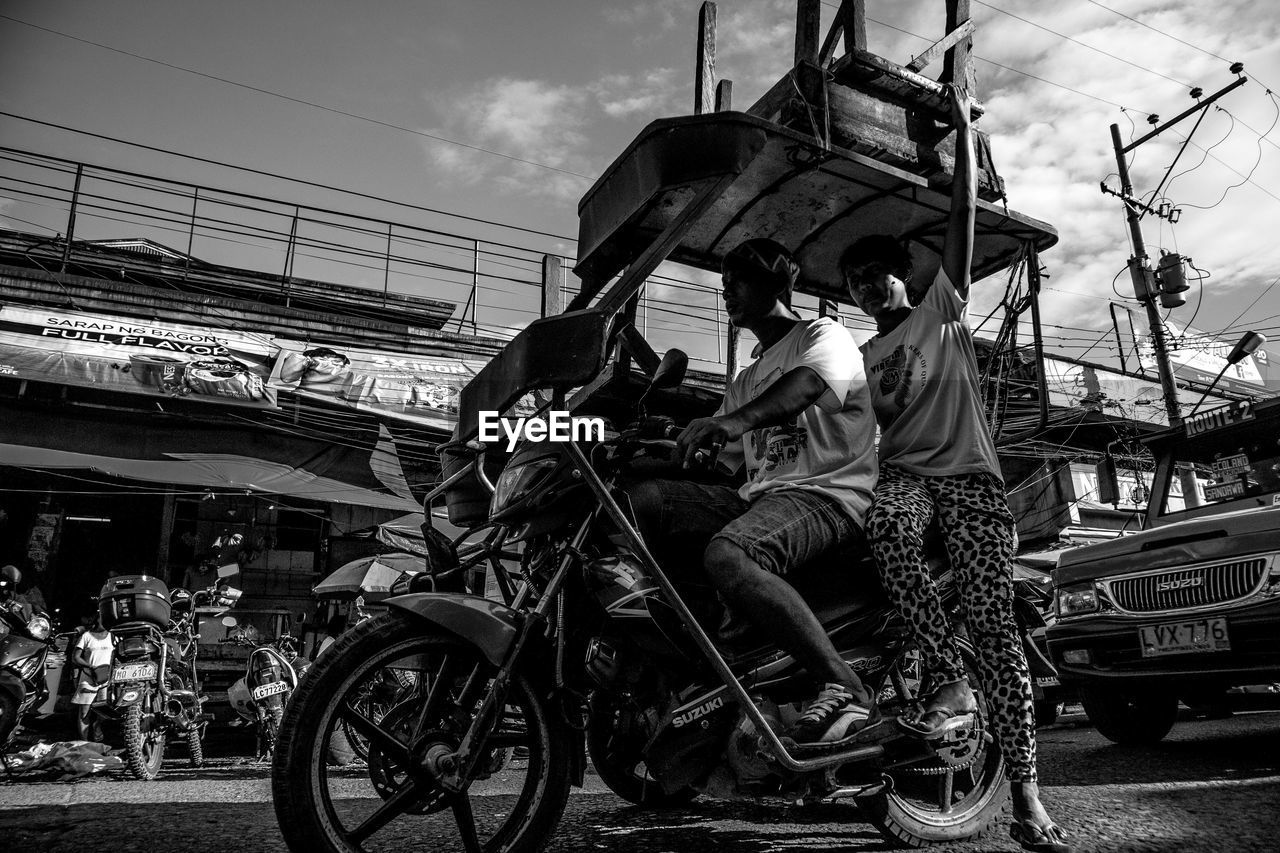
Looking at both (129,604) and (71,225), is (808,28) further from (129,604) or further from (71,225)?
(71,225)

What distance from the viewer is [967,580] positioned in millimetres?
2867

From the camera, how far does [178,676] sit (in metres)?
7.31

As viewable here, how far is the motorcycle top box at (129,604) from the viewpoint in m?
6.79

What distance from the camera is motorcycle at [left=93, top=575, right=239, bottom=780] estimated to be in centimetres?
626

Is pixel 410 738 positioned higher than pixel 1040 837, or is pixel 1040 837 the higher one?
pixel 410 738

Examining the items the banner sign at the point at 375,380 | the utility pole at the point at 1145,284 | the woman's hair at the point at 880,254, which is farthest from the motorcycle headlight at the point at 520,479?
the utility pole at the point at 1145,284

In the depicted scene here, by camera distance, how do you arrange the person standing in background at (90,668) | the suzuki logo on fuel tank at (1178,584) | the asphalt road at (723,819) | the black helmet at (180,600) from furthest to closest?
the black helmet at (180,600), the person standing in background at (90,668), the suzuki logo on fuel tank at (1178,584), the asphalt road at (723,819)

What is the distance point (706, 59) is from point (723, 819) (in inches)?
119

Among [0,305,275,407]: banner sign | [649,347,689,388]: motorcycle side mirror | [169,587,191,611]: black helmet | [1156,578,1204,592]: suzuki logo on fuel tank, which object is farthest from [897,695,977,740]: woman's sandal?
[0,305,275,407]: banner sign

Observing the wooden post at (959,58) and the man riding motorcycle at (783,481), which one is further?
the wooden post at (959,58)

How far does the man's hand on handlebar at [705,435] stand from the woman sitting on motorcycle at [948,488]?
25.9 inches

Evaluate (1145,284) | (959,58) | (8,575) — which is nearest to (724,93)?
(959,58)

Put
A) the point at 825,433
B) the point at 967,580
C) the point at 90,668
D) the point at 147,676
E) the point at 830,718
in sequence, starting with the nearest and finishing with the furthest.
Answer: the point at 830,718
the point at 825,433
the point at 967,580
the point at 147,676
the point at 90,668

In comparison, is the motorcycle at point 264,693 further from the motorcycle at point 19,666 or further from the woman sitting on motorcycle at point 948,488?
the woman sitting on motorcycle at point 948,488
